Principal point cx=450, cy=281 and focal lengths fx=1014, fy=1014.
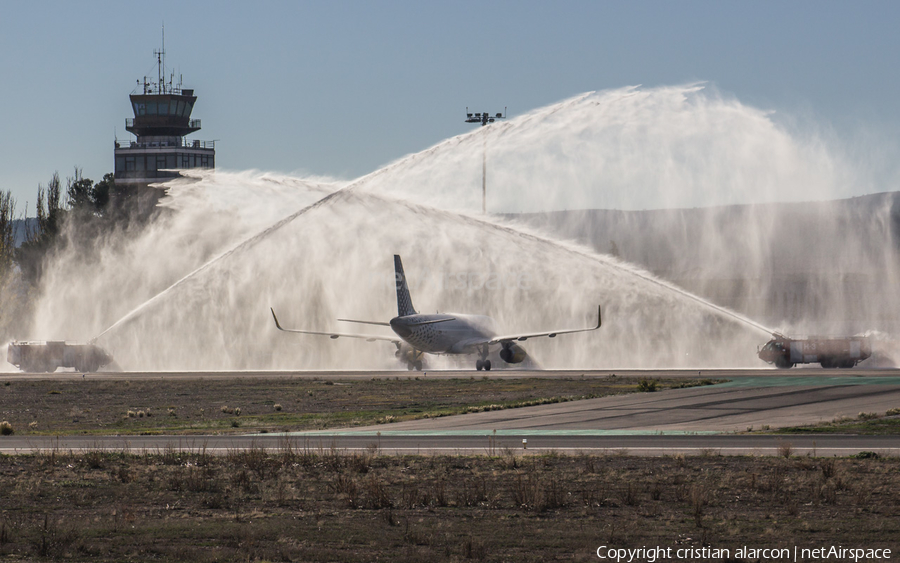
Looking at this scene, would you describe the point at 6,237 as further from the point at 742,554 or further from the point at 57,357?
the point at 742,554

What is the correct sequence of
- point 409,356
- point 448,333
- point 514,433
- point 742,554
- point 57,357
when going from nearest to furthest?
point 742,554, point 514,433, point 448,333, point 57,357, point 409,356

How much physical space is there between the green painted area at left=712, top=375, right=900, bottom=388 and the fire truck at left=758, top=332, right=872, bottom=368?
16.8 meters

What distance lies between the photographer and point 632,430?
41094 mm

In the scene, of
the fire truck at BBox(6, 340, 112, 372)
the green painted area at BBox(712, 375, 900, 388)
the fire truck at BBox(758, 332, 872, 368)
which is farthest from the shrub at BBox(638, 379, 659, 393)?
the fire truck at BBox(6, 340, 112, 372)

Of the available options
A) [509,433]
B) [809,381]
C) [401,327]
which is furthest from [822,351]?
[509,433]

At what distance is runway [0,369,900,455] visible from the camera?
114 feet

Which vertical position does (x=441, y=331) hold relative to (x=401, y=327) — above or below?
below

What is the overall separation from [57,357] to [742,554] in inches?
3625

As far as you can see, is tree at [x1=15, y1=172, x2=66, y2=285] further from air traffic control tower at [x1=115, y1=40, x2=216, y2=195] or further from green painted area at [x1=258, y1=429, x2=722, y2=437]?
green painted area at [x1=258, y1=429, x2=722, y2=437]

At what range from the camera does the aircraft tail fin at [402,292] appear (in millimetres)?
93812

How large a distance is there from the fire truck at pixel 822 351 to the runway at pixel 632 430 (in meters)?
23.1

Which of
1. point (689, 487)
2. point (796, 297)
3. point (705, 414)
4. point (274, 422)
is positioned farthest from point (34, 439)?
point (796, 297)

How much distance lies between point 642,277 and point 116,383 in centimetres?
4176

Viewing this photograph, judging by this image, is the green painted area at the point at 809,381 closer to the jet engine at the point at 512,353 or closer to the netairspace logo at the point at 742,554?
the jet engine at the point at 512,353
